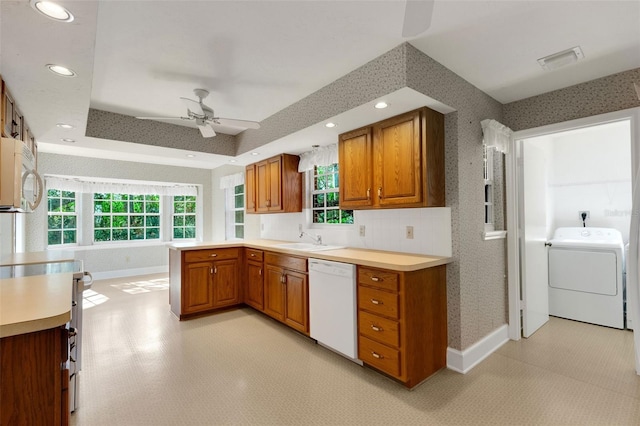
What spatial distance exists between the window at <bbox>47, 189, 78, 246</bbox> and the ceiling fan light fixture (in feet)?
24.0

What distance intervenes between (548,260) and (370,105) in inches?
121

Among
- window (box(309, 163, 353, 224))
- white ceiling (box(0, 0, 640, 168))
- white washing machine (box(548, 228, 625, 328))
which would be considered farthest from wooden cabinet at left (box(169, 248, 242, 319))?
white washing machine (box(548, 228, 625, 328))

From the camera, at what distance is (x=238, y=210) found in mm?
5965

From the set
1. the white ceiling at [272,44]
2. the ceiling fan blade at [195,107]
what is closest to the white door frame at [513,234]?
the white ceiling at [272,44]

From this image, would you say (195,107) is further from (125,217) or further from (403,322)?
(125,217)

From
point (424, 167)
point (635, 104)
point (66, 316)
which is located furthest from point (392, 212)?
point (66, 316)

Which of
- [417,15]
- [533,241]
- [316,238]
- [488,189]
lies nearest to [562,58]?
[488,189]

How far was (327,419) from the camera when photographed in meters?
1.84

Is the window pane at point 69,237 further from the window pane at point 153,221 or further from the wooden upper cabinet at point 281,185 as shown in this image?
the wooden upper cabinet at point 281,185

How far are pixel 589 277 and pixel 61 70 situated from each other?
16.9 ft

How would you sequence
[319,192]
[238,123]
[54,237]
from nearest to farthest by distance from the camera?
[238,123], [319,192], [54,237]

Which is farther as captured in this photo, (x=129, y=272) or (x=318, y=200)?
(x=129, y=272)

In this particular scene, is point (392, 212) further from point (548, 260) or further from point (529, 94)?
point (548, 260)

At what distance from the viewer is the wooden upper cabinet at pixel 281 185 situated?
4008 mm
